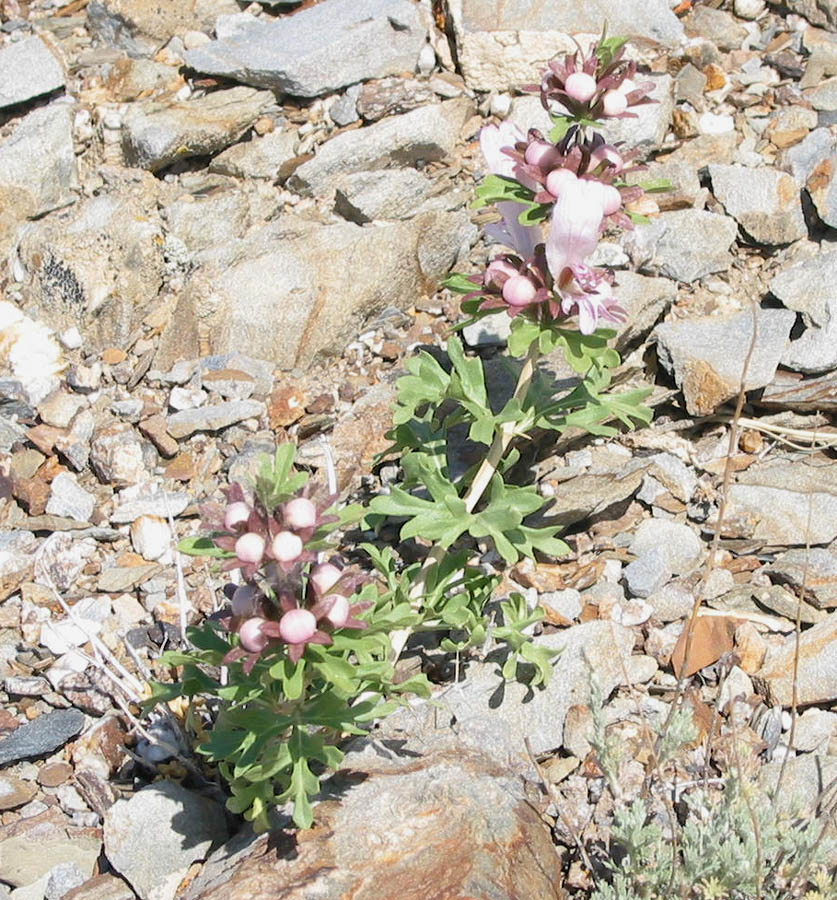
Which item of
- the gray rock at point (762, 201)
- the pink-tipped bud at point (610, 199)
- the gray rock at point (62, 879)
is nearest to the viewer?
the pink-tipped bud at point (610, 199)

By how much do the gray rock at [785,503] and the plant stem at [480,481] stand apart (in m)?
1.33

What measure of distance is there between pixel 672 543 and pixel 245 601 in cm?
236

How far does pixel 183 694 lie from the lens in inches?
156

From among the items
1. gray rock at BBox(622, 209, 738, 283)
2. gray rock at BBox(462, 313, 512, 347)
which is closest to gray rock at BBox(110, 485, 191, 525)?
gray rock at BBox(462, 313, 512, 347)

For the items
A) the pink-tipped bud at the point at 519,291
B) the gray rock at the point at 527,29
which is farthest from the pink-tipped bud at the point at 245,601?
the gray rock at the point at 527,29

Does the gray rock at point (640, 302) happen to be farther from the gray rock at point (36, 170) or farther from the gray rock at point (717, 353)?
the gray rock at point (36, 170)

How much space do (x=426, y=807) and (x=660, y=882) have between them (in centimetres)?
82

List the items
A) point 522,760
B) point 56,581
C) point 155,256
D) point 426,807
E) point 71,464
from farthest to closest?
point 155,256
point 71,464
point 56,581
point 522,760
point 426,807

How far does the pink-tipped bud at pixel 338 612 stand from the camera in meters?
3.41

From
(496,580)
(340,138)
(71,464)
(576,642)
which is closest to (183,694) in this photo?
(496,580)

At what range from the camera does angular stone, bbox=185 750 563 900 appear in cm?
377

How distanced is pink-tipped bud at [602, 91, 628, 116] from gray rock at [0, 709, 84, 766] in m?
3.10

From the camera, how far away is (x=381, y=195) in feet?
21.7

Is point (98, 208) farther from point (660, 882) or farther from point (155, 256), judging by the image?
point (660, 882)
